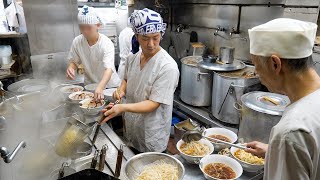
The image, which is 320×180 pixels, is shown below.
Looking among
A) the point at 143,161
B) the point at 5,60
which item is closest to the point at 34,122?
the point at 143,161

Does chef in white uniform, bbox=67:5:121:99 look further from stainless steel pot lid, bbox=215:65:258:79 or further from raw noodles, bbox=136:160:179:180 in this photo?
stainless steel pot lid, bbox=215:65:258:79

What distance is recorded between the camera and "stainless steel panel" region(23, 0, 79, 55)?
16.2 feet

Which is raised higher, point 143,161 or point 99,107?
point 99,107

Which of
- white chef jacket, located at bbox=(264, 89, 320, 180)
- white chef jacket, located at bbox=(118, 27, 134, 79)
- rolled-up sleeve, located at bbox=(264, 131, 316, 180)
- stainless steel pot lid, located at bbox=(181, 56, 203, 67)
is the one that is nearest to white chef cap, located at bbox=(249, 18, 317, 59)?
white chef jacket, located at bbox=(264, 89, 320, 180)

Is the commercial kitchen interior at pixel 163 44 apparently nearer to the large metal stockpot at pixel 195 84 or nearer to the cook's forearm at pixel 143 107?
the large metal stockpot at pixel 195 84

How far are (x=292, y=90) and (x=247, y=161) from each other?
876mm

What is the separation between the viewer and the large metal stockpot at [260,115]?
8.12ft

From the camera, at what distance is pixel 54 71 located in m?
5.50

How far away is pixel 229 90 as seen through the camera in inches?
144

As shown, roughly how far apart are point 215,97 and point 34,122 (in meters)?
2.84

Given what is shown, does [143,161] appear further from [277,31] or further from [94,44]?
[94,44]

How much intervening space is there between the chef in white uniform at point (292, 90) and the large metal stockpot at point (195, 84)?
300 centimetres

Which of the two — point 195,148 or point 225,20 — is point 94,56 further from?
point 225,20

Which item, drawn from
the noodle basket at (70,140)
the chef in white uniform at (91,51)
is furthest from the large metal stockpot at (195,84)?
the noodle basket at (70,140)
